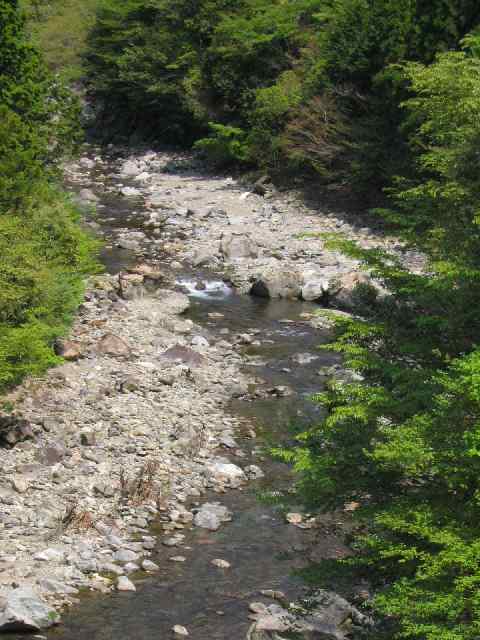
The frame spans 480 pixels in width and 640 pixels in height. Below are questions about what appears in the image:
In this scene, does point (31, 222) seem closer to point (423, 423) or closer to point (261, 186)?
point (423, 423)

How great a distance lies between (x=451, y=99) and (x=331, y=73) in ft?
58.4

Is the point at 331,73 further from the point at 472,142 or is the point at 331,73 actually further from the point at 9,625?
the point at 9,625

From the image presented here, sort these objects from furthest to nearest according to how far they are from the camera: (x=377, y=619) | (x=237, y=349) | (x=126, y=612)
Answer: (x=237, y=349), (x=126, y=612), (x=377, y=619)

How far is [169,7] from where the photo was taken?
3416cm

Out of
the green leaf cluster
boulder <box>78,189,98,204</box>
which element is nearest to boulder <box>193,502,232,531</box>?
the green leaf cluster

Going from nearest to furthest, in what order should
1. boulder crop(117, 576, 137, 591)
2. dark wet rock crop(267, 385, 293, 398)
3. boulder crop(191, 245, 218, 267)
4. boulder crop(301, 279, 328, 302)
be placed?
boulder crop(117, 576, 137, 591) < dark wet rock crop(267, 385, 293, 398) < boulder crop(301, 279, 328, 302) < boulder crop(191, 245, 218, 267)

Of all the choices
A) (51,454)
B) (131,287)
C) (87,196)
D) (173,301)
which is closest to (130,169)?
(87,196)

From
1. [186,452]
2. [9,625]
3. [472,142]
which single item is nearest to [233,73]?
[186,452]

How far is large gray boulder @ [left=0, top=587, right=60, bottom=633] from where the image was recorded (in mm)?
7168

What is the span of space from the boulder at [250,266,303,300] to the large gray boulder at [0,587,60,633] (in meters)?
11.6

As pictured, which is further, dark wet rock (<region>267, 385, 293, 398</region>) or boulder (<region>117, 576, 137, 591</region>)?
dark wet rock (<region>267, 385, 293, 398</region>)

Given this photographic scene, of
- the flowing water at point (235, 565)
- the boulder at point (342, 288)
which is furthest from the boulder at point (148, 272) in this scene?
the flowing water at point (235, 565)

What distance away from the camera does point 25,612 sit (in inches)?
286

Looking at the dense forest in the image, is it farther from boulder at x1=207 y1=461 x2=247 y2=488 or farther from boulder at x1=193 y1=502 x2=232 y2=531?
boulder at x1=207 y1=461 x2=247 y2=488
